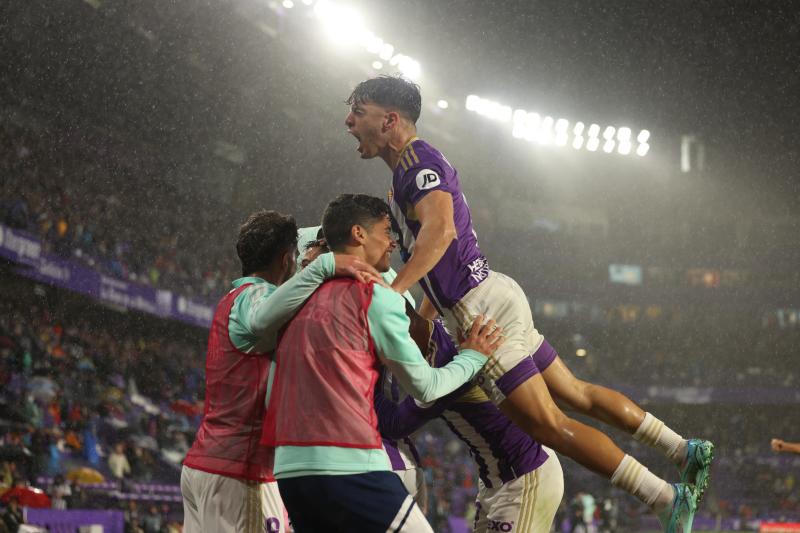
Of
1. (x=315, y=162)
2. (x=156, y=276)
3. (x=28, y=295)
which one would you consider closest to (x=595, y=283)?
(x=315, y=162)

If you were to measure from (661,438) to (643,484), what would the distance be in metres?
0.53

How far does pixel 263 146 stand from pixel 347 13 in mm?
5616

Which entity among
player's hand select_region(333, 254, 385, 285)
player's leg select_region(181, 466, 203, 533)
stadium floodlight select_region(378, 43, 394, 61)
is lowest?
player's leg select_region(181, 466, 203, 533)

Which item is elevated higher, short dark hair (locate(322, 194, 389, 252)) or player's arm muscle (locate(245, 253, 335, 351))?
short dark hair (locate(322, 194, 389, 252))

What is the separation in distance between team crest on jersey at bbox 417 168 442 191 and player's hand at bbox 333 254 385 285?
118 cm

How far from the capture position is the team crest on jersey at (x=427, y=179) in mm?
4262

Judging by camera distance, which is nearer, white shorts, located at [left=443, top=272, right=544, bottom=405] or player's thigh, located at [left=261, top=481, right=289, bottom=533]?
player's thigh, located at [left=261, top=481, right=289, bottom=533]

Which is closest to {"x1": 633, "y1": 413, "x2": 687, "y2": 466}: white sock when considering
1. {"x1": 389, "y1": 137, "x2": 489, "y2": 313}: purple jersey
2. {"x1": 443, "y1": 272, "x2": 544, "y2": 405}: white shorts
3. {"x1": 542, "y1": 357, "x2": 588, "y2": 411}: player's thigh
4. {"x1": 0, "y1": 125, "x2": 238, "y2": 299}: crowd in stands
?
{"x1": 542, "y1": 357, "x2": 588, "y2": 411}: player's thigh

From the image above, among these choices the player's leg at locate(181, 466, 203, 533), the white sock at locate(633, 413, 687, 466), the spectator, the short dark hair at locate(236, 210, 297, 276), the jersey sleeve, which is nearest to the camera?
the jersey sleeve

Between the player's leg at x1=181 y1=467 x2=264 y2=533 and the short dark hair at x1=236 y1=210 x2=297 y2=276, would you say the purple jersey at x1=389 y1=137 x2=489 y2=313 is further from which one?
the player's leg at x1=181 y1=467 x2=264 y2=533

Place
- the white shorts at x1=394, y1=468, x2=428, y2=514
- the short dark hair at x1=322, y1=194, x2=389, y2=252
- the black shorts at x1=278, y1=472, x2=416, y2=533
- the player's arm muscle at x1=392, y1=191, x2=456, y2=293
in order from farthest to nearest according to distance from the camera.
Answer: the white shorts at x1=394, y1=468, x2=428, y2=514 → the player's arm muscle at x1=392, y1=191, x2=456, y2=293 → the short dark hair at x1=322, y1=194, x2=389, y2=252 → the black shorts at x1=278, y1=472, x2=416, y2=533

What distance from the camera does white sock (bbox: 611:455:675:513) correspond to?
3986mm

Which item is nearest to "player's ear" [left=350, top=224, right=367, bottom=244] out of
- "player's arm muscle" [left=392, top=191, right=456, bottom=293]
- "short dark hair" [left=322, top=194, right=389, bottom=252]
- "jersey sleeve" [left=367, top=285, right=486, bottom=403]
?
"short dark hair" [left=322, top=194, right=389, bottom=252]

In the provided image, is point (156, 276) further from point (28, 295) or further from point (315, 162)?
point (315, 162)
